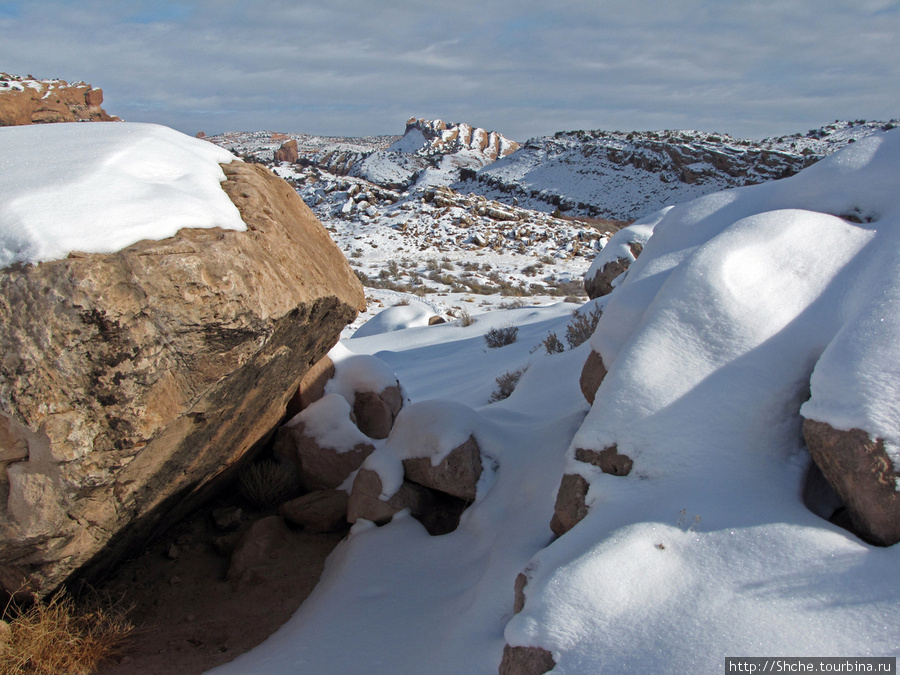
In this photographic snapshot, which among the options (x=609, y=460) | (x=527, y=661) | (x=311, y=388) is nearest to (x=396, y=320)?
(x=311, y=388)

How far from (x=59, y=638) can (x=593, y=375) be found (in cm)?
284

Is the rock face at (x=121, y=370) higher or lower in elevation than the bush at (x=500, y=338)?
higher

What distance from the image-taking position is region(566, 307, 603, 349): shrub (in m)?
6.40

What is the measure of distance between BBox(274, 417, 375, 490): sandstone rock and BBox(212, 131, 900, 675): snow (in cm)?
60

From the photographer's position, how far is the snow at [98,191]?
228 cm

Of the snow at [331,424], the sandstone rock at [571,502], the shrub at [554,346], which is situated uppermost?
the sandstone rock at [571,502]

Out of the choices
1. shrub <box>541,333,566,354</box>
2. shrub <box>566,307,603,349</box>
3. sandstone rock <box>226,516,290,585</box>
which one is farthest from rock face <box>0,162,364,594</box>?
shrub <box>541,333,566,354</box>

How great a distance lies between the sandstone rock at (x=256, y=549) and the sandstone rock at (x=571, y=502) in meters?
1.99

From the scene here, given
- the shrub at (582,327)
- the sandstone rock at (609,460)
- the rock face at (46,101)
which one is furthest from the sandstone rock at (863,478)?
the rock face at (46,101)

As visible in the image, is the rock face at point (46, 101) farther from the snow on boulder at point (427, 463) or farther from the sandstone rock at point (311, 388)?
the snow on boulder at point (427, 463)

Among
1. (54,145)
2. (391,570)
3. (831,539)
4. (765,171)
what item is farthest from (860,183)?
(765,171)

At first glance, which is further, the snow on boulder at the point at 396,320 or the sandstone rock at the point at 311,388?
the snow on boulder at the point at 396,320

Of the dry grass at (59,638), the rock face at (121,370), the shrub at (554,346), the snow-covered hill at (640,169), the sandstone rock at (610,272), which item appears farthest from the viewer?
the snow-covered hill at (640,169)

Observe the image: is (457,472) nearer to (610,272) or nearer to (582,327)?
(582,327)
